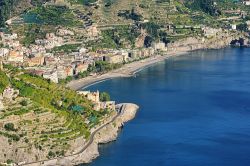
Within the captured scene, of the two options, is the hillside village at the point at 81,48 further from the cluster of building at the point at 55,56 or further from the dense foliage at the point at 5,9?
the dense foliage at the point at 5,9

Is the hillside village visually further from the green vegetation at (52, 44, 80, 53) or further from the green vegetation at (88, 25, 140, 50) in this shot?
the green vegetation at (88, 25, 140, 50)

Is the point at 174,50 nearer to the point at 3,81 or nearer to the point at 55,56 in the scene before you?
the point at 55,56

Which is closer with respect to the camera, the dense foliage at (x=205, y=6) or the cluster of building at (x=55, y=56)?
the cluster of building at (x=55, y=56)

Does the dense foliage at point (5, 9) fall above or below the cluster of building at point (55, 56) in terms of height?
above

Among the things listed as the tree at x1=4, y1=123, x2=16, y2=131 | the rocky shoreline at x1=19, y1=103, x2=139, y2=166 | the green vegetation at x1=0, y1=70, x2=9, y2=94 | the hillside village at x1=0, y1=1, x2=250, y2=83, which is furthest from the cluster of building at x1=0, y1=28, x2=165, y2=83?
the tree at x1=4, y1=123, x2=16, y2=131

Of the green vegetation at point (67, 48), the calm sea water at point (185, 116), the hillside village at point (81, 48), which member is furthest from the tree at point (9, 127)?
the green vegetation at point (67, 48)

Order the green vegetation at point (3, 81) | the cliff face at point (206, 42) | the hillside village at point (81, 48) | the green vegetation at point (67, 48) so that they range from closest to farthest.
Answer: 1. the green vegetation at point (3, 81)
2. the hillside village at point (81, 48)
3. the green vegetation at point (67, 48)
4. the cliff face at point (206, 42)

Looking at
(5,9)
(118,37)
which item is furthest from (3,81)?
(5,9)
